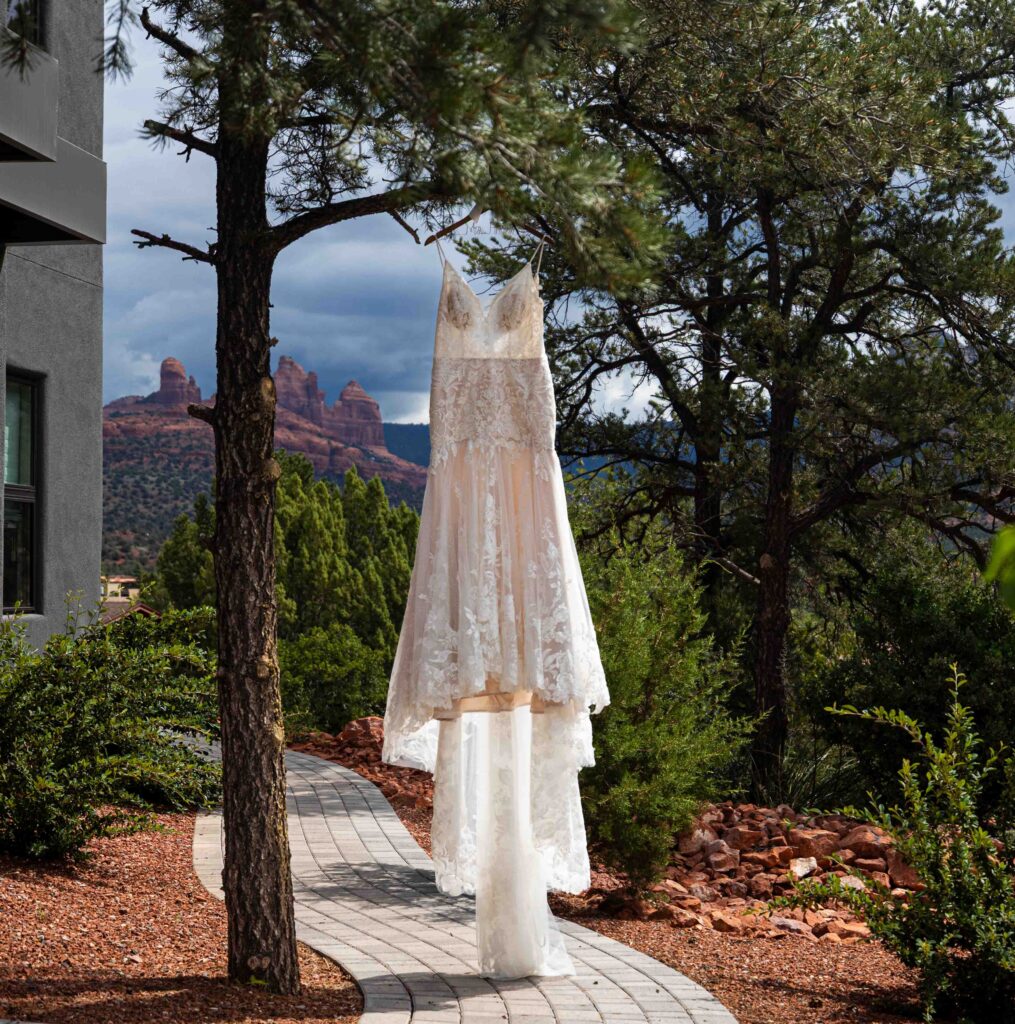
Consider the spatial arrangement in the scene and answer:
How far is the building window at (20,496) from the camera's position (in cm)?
780

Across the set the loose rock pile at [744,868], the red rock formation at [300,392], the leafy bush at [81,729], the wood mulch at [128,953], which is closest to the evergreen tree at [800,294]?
the loose rock pile at [744,868]

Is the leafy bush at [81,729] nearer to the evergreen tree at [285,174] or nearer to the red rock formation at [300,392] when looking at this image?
the evergreen tree at [285,174]

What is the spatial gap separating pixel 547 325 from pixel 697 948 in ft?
22.0

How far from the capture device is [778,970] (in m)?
4.72

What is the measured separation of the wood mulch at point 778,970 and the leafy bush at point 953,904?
0.24m

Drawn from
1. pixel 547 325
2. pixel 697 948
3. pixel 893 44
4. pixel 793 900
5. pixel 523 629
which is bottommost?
pixel 697 948

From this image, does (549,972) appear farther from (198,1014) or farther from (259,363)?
(259,363)

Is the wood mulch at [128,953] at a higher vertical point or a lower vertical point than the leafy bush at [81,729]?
lower

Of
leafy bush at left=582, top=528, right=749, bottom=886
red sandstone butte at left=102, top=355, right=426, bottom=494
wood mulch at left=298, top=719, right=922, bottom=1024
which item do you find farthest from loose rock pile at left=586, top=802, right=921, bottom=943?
red sandstone butte at left=102, top=355, right=426, bottom=494

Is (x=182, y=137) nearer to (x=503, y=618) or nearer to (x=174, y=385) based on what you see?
(x=503, y=618)

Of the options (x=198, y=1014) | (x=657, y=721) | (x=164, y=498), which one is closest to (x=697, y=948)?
(x=657, y=721)

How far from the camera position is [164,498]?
42719mm

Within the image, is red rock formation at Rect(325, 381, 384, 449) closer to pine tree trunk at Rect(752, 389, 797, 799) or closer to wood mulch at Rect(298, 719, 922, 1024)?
pine tree trunk at Rect(752, 389, 797, 799)
